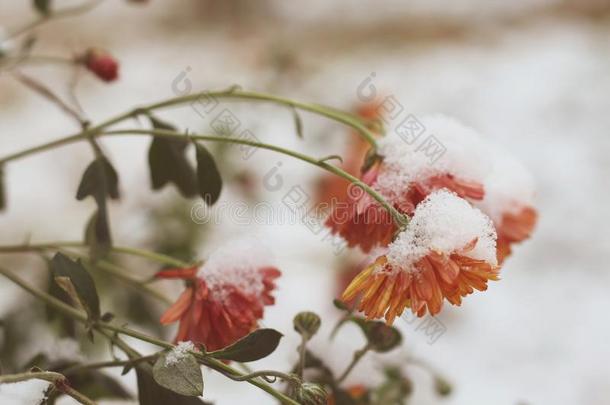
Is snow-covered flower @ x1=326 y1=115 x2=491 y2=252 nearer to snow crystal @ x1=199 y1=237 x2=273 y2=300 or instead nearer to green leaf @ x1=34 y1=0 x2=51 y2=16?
snow crystal @ x1=199 y1=237 x2=273 y2=300

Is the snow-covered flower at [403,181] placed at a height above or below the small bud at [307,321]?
above

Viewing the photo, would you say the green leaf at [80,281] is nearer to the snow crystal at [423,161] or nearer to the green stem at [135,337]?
the green stem at [135,337]

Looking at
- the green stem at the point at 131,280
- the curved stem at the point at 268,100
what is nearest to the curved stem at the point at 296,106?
the curved stem at the point at 268,100

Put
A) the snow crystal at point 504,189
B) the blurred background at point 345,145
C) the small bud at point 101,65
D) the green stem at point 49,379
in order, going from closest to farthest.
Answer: the green stem at point 49,379 → the snow crystal at point 504,189 → the small bud at point 101,65 → the blurred background at point 345,145

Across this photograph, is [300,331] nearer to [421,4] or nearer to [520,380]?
[520,380]

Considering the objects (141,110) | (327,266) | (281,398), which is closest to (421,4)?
(327,266)

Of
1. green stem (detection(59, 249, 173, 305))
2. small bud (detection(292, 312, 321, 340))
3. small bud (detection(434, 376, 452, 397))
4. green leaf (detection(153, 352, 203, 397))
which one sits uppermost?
small bud (detection(434, 376, 452, 397))

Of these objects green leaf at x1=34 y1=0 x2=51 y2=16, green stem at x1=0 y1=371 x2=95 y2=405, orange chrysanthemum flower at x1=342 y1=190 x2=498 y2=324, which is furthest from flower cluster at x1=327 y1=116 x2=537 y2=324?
green leaf at x1=34 y1=0 x2=51 y2=16
